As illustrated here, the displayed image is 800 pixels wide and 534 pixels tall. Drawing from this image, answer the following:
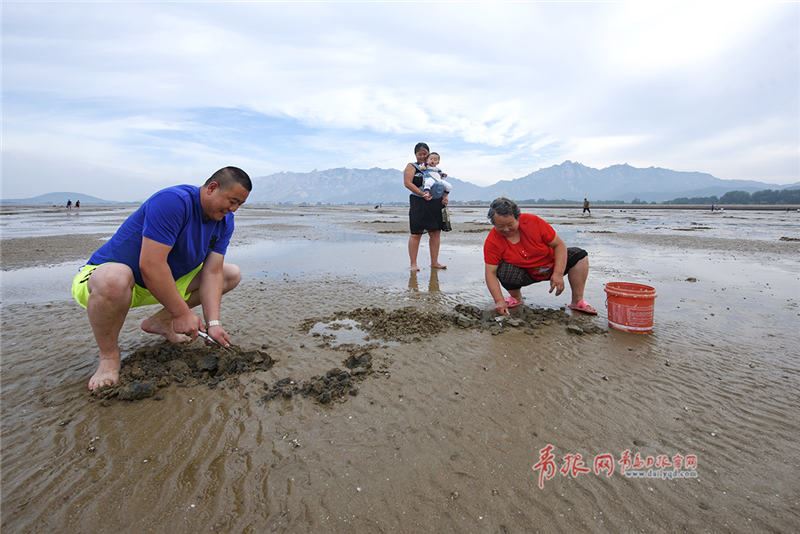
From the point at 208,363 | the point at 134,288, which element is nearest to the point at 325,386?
the point at 208,363

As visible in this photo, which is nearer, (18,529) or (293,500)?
(18,529)

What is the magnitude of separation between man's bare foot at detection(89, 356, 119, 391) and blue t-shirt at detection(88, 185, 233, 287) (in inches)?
24.9

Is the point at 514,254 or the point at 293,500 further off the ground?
the point at 514,254

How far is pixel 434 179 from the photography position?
7.28 meters

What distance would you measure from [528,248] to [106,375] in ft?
13.9

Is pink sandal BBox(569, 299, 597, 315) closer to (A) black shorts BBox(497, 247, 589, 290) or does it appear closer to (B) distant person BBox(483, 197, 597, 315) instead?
(B) distant person BBox(483, 197, 597, 315)

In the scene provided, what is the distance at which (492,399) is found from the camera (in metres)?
2.89

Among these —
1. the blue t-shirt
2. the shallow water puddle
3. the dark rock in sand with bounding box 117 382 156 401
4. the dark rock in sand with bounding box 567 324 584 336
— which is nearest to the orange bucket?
the dark rock in sand with bounding box 567 324 584 336

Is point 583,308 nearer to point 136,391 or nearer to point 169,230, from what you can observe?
point 169,230

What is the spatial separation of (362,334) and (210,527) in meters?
2.54

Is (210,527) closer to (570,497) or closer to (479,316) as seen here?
(570,497)

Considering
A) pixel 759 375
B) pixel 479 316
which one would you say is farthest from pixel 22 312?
pixel 759 375

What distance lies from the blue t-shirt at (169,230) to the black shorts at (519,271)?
3.32 meters

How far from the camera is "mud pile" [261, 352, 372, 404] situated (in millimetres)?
2865
